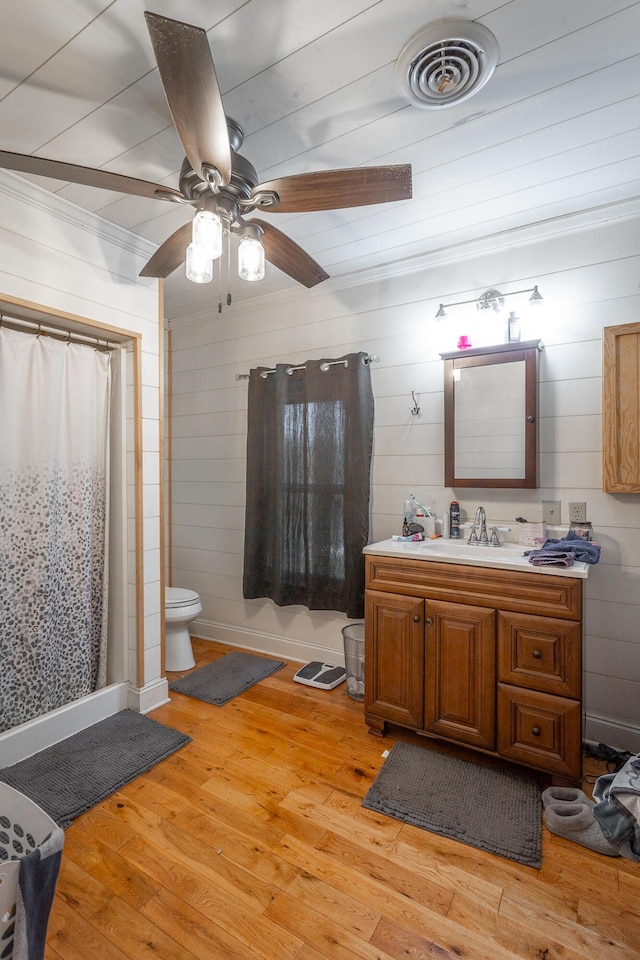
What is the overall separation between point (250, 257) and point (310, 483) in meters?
1.65

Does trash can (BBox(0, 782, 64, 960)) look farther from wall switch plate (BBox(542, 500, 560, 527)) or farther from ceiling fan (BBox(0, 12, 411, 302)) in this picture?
wall switch plate (BBox(542, 500, 560, 527))

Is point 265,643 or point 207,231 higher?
point 207,231

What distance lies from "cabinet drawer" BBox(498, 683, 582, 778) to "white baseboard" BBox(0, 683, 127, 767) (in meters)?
1.98

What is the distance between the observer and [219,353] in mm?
3588

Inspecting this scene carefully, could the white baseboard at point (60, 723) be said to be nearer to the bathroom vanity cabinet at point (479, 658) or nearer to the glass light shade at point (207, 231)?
the bathroom vanity cabinet at point (479, 658)

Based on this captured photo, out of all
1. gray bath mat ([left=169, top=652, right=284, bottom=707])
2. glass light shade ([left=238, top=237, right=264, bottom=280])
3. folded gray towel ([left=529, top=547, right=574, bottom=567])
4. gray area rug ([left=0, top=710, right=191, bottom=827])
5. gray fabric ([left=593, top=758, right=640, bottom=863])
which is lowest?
gray area rug ([left=0, top=710, right=191, bottom=827])

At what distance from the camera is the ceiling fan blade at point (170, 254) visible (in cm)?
169

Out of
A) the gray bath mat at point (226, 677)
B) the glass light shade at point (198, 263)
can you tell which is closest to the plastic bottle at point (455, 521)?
the gray bath mat at point (226, 677)

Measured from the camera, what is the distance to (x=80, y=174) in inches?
54.2

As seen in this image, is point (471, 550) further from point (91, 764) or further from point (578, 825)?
point (91, 764)

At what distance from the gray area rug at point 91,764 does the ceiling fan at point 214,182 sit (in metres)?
2.07

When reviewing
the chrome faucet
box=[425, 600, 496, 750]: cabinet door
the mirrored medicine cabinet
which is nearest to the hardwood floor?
box=[425, 600, 496, 750]: cabinet door

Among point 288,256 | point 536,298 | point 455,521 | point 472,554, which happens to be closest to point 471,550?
point 472,554

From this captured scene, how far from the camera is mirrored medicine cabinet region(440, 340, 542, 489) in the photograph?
2.34 metres
